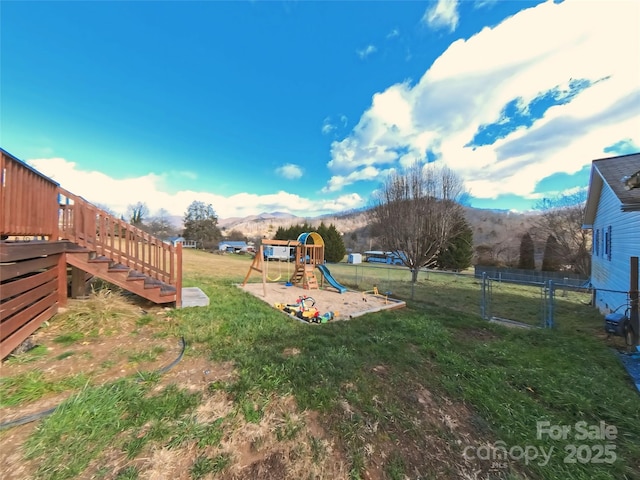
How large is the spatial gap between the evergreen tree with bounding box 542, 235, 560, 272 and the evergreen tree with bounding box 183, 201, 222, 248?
47.2 meters

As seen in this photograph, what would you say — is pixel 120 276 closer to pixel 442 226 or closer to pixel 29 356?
pixel 29 356

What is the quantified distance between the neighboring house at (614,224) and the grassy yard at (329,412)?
3.72m

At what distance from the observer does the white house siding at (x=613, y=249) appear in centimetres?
643

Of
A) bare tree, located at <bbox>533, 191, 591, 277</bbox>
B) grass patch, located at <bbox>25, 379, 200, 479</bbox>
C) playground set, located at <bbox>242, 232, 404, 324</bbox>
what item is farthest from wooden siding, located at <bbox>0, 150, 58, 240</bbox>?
bare tree, located at <bbox>533, 191, 591, 277</bbox>

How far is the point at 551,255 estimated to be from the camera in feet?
74.1

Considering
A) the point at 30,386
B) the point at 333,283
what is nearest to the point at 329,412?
the point at 30,386

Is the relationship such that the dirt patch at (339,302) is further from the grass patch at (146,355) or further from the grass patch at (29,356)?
the grass patch at (29,356)

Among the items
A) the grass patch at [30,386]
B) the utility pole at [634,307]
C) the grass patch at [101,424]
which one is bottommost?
the grass patch at [101,424]

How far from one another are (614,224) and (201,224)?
163 ft

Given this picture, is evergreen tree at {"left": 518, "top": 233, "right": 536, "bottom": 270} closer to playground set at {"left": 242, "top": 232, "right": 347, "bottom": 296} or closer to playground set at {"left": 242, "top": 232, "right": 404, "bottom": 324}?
playground set at {"left": 242, "top": 232, "right": 404, "bottom": 324}

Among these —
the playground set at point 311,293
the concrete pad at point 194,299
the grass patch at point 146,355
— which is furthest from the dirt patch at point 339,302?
the grass patch at point 146,355

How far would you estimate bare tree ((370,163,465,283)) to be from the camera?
47.3 feet

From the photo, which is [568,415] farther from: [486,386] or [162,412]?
[162,412]

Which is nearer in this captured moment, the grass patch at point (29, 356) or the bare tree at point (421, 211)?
the grass patch at point (29, 356)
